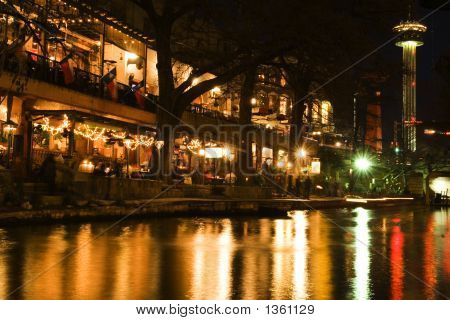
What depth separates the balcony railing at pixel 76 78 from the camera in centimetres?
2617

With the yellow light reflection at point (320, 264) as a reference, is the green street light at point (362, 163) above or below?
above

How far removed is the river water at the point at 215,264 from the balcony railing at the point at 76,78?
423 inches

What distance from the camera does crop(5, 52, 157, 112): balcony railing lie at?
26172 mm

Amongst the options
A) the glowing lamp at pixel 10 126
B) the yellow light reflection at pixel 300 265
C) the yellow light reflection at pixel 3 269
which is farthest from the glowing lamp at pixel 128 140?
the yellow light reflection at pixel 3 269

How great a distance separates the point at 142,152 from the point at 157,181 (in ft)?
51.2

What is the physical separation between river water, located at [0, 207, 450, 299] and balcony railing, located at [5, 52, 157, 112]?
35.3 feet

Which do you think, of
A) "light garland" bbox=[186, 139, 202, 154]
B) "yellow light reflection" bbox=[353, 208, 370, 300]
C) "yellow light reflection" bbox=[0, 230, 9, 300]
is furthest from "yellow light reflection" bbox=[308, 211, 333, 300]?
"light garland" bbox=[186, 139, 202, 154]

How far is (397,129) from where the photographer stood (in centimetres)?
8038

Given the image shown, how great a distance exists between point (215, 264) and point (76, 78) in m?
21.2

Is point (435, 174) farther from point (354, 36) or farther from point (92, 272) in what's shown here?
point (92, 272)

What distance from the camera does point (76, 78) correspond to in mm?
29953

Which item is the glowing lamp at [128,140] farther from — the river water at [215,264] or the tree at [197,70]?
the river water at [215,264]
